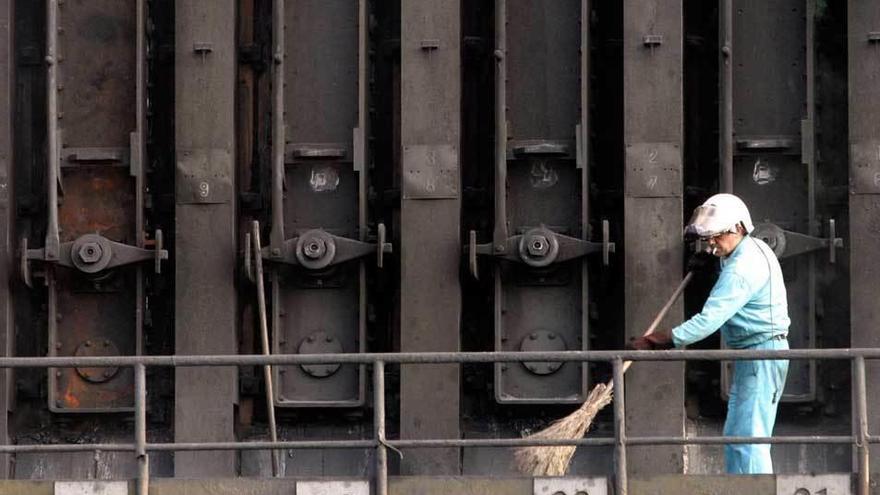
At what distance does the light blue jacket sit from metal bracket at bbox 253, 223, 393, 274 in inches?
149

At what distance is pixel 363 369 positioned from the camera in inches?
783

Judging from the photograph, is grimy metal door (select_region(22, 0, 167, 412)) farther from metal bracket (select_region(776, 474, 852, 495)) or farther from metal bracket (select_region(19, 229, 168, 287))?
metal bracket (select_region(776, 474, 852, 495))

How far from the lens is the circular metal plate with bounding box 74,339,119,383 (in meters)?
20.3

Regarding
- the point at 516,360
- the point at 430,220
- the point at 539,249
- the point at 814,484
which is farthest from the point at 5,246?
the point at 814,484

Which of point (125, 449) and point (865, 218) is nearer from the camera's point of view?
point (125, 449)

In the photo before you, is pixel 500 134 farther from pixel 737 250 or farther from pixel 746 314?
pixel 746 314

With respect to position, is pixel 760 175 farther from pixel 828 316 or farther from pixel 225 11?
pixel 225 11

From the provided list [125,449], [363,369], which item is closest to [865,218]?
[363,369]

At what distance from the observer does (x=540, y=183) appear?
20047mm

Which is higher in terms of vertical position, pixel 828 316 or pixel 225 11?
pixel 225 11

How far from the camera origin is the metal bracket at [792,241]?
19.6m

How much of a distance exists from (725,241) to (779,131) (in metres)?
3.58

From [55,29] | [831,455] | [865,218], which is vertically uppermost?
[55,29]

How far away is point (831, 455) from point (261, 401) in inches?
164
